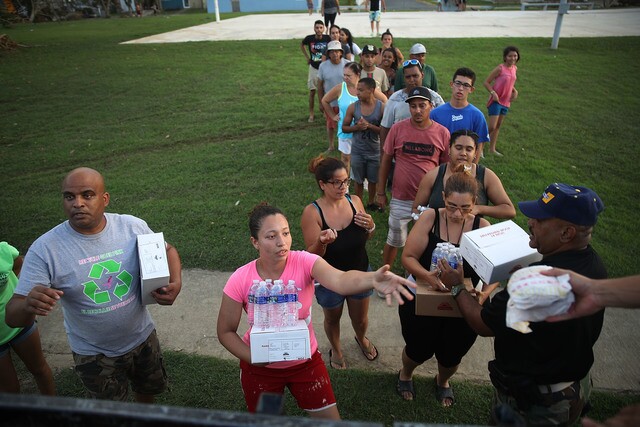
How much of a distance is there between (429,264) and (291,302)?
1248 millimetres

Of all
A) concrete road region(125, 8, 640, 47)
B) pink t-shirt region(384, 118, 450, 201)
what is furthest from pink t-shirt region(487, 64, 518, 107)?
concrete road region(125, 8, 640, 47)

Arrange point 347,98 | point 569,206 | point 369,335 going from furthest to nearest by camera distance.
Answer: point 347,98, point 369,335, point 569,206

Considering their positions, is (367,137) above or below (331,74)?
below

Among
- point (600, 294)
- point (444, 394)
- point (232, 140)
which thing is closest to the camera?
point (600, 294)

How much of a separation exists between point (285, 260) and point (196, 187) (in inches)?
200

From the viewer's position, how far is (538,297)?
1.82m

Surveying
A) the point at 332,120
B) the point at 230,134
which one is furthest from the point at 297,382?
the point at 230,134

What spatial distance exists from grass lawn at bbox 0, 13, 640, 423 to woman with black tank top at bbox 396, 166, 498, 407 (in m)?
0.55

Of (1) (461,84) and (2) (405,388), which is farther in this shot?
(1) (461,84)

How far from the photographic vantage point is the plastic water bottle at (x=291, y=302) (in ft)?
8.95

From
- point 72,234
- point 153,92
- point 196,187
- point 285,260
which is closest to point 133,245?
point 72,234

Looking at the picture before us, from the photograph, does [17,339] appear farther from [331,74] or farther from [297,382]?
[331,74]

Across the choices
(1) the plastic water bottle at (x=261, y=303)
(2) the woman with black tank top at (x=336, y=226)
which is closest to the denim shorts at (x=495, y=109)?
(2) the woman with black tank top at (x=336, y=226)

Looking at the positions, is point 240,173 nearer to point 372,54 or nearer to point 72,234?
point 372,54
